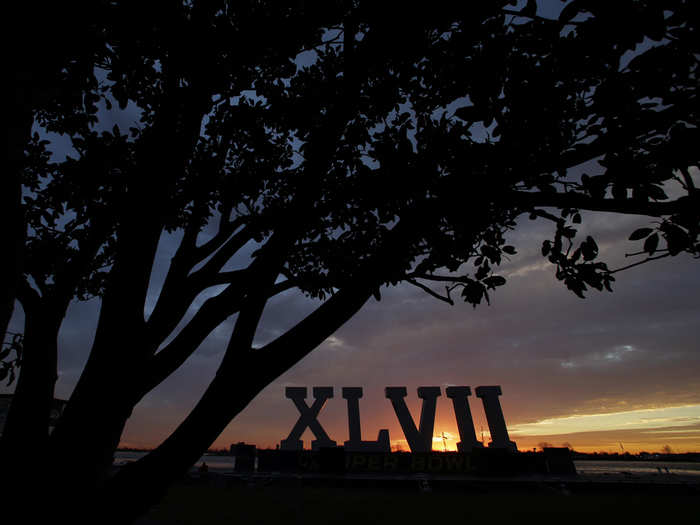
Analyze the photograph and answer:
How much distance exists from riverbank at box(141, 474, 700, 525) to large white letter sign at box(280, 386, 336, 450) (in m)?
4.04

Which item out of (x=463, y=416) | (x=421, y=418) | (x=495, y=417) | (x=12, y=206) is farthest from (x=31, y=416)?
(x=495, y=417)

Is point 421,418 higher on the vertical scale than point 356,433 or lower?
higher

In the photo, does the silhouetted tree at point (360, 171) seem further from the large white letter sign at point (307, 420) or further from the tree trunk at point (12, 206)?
the large white letter sign at point (307, 420)

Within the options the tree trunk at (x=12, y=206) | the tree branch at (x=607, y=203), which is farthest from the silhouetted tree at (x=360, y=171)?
the tree trunk at (x=12, y=206)

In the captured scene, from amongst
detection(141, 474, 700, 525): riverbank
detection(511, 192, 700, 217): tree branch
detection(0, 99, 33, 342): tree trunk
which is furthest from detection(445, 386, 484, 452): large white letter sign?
detection(0, 99, 33, 342): tree trunk

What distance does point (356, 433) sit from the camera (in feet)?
105

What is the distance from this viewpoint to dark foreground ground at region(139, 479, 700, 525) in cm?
1675

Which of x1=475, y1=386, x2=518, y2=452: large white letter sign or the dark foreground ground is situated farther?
x1=475, y1=386, x2=518, y2=452: large white letter sign

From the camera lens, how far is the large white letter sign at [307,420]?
3134 cm

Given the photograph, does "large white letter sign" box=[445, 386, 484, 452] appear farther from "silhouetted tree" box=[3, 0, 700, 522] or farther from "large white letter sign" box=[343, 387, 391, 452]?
"silhouetted tree" box=[3, 0, 700, 522]

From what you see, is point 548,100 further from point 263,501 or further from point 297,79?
point 263,501

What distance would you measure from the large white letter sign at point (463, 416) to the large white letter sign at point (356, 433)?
6.19 m

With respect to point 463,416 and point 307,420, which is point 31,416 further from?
point 463,416

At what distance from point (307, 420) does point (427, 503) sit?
48.2 feet
